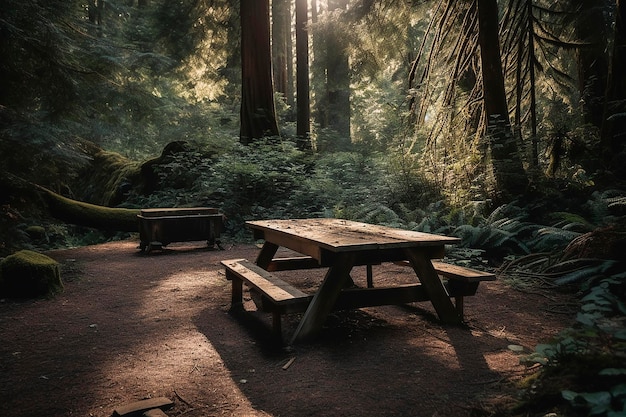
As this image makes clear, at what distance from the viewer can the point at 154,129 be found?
24.7 m

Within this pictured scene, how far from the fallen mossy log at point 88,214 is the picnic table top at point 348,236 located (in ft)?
20.9

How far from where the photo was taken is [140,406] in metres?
2.98

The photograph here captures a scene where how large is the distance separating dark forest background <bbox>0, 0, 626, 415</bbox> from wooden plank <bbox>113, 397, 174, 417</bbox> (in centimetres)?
228

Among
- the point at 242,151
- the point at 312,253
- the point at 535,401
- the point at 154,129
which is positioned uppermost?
the point at 154,129

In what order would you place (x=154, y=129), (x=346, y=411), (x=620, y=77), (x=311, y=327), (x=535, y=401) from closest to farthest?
(x=535, y=401), (x=346, y=411), (x=311, y=327), (x=620, y=77), (x=154, y=129)

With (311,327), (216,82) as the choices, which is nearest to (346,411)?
(311,327)

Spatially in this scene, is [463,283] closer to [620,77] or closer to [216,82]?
[620,77]

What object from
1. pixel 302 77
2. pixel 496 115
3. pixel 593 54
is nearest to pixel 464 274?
pixel 496 115

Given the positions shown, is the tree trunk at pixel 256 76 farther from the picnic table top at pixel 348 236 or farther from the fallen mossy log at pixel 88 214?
the picnic table top at pixel 348 236

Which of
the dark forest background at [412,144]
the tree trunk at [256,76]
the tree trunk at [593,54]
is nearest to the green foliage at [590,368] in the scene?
the dark forest background at [412,144]

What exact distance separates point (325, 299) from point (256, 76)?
35.6 feet

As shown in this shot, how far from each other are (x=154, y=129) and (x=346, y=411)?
24008mm

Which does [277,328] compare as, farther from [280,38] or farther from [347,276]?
[280,38]

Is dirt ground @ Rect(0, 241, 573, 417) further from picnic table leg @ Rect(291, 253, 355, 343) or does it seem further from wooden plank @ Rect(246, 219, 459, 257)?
wooden plank @ Rect(246, 219, 459, 257)
